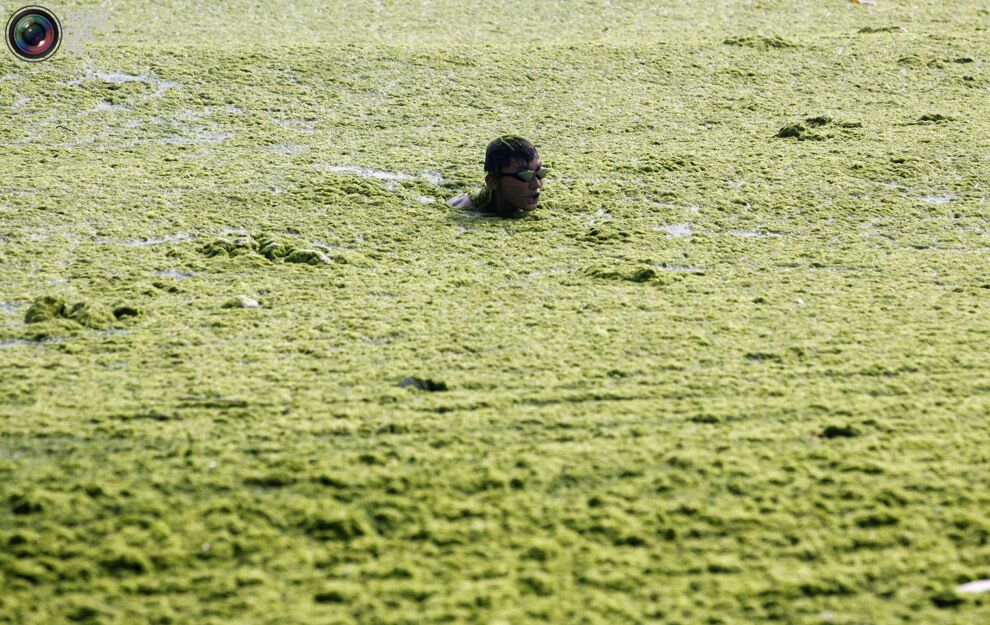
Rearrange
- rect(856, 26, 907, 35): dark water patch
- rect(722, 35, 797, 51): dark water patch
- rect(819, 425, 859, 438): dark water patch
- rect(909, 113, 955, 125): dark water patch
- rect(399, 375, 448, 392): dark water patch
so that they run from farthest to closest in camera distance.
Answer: rect(856, 26, 907, 35): dark water patch < rect(722, 35, 797, 51): dark water patch < rect(909, 113, 955, 125): dark water patch < rect(399, 375, 448, 392): dark water patch < rect(819, 425, 859, 438): dark water patch

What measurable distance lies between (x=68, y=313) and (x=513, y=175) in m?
1.38

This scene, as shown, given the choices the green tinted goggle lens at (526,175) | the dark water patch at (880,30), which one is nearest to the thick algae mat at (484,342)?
the green tinted goggle lens at (526,175)

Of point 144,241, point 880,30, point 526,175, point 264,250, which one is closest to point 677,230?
point 526,175

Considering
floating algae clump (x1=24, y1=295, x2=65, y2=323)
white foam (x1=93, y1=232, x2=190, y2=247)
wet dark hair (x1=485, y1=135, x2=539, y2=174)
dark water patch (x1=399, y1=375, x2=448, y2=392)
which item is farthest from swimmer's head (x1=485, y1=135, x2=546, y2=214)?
floating algae clump (x1=24, y1=295, x2=65, y2=323)

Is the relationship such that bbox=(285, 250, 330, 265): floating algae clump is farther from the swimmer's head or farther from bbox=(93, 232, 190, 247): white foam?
the swimmer's head

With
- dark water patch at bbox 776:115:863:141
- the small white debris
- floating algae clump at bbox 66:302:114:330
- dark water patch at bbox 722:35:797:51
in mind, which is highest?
dark water patch at bbox 722:35:797:51

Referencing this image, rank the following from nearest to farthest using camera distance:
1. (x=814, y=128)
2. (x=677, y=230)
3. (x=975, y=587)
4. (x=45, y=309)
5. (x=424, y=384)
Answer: (x=975, y=587)
(x=424, y=384)
(x=45, y=309)
(x=677, y=230)
(x=814, y=128)

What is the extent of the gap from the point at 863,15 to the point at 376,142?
3278mm

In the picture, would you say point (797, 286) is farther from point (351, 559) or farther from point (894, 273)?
point (351, 559)

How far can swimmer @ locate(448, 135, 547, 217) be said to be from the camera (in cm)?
333

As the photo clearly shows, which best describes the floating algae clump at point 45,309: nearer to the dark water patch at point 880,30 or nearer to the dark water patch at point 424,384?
the dark water patch at point 424,384

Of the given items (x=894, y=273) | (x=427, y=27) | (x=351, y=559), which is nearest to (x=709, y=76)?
(x=427, y=27)

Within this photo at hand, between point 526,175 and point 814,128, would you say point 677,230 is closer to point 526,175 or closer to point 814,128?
point 526,175

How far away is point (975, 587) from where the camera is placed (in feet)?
5.32
